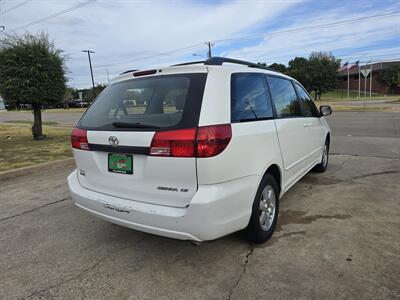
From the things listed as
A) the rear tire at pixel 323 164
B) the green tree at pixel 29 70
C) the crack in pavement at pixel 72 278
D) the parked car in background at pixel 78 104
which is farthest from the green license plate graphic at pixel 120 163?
the parked car in background at pixel 78 104

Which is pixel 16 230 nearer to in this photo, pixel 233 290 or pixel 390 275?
pixel 233 290

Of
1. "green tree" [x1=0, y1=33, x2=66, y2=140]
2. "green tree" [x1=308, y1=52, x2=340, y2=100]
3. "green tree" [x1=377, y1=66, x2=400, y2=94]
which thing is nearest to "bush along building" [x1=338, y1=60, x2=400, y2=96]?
"green tree" [x1=377, y1=66, x2=400, y2=94]

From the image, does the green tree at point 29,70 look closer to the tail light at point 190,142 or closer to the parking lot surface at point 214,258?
the parking lot surface at point 214,258

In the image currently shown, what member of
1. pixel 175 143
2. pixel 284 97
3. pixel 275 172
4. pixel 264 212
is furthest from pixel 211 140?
pixel 284 97

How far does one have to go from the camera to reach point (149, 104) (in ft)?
10.2

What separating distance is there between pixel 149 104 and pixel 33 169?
4857mm

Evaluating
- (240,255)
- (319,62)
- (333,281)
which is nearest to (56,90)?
(240,255)

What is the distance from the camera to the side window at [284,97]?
3781 mm

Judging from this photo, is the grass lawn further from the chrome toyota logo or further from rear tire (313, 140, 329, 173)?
rear tire (313, 140, 329, 173)

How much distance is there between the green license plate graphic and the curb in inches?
178

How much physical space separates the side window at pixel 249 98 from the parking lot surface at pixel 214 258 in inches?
51.4

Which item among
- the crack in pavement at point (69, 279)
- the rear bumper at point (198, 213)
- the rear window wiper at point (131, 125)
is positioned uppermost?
the rear window wiper at point (131, 125)

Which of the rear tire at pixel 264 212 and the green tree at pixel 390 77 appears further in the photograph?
the green tree at pixel 390 77

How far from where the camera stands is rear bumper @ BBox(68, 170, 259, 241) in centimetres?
254
